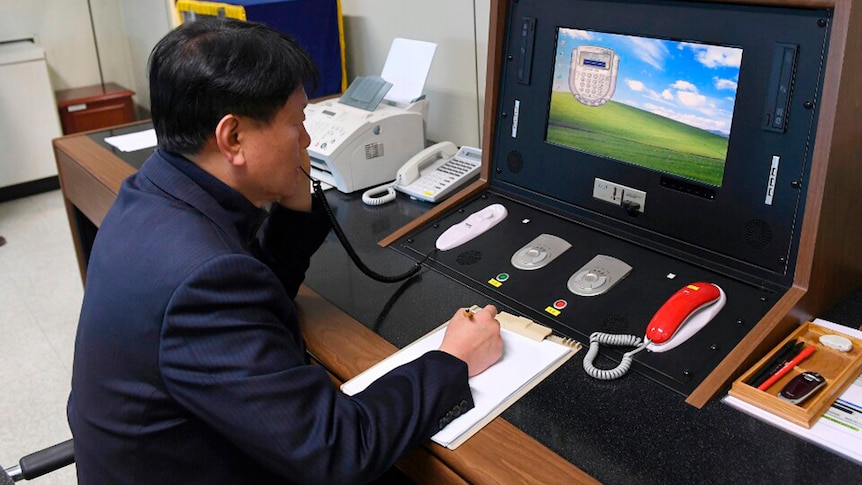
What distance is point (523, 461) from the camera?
0.84m

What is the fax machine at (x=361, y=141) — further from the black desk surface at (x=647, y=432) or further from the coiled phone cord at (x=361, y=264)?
the black desk surface at (x=647, y=432)

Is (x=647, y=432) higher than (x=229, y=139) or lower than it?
lower

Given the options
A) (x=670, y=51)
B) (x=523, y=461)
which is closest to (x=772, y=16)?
(x=670, y=51)

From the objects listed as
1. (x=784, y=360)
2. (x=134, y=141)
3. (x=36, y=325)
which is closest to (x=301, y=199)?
(x=784, y=360)

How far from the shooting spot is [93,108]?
3.81 meters

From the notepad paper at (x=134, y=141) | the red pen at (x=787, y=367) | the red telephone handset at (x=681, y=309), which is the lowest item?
the red pen at (x=787, y=367)

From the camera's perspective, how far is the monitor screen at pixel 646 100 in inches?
44.4

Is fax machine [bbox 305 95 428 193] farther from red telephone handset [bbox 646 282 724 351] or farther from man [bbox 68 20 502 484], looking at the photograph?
red telephone handset [bbox 646 282 724 351]

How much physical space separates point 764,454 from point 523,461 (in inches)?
11.1

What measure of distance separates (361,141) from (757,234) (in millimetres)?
899

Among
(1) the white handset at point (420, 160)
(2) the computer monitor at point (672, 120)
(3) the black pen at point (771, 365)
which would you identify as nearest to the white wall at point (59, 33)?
(1) the white handset at point (420, 160)

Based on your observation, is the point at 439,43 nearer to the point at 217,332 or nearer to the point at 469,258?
the point at 469,258

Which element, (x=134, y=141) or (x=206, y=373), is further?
(x=134, y=141)

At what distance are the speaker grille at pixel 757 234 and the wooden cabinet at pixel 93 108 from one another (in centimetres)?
353
